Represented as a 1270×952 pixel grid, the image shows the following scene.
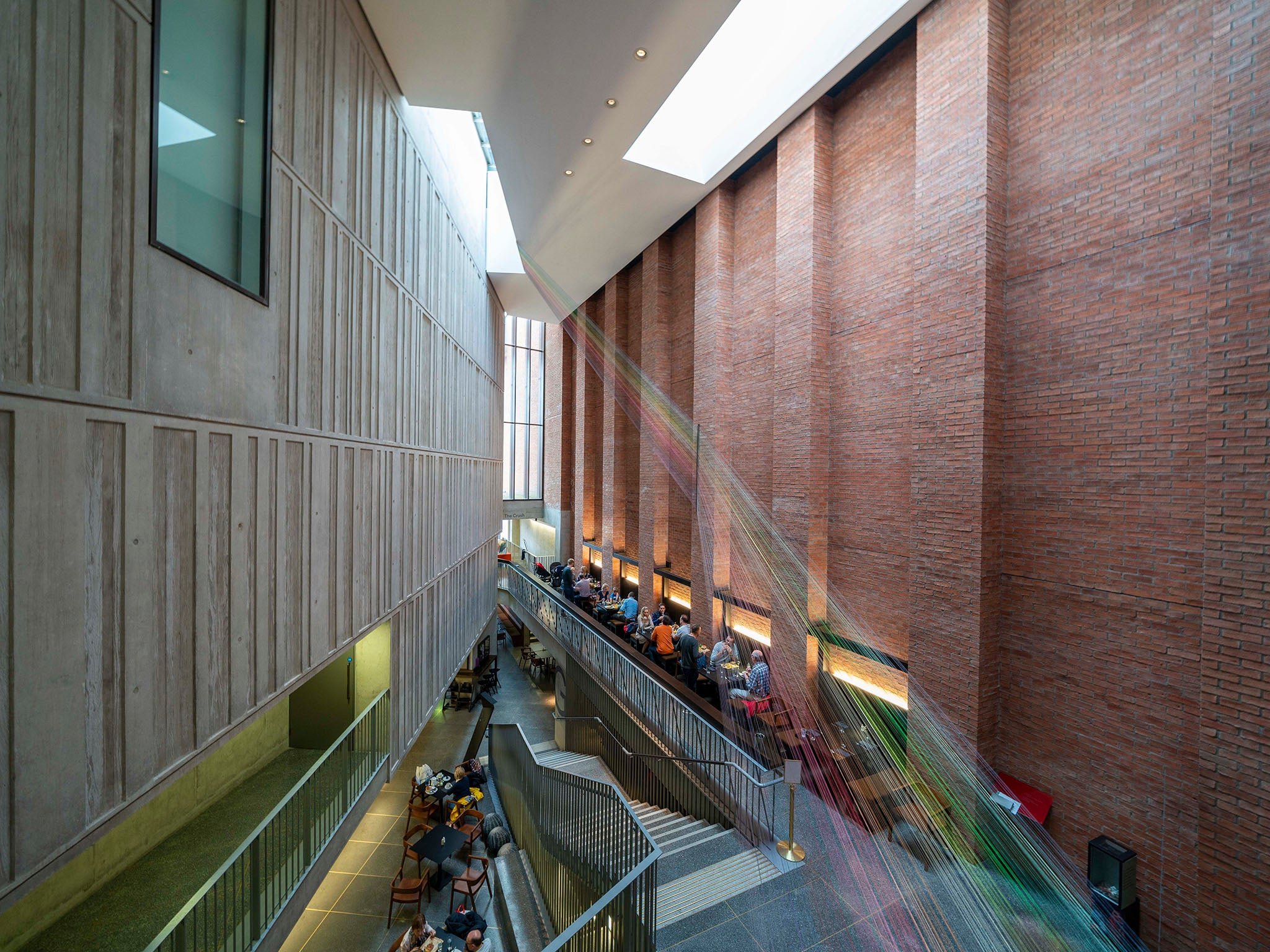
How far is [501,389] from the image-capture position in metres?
16.6

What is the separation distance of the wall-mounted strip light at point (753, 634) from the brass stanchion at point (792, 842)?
4.20 metres

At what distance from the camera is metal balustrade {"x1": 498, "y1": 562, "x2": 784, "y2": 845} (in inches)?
260

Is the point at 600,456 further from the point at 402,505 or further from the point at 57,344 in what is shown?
the point at 57,344

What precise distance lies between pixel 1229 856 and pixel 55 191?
351 inches

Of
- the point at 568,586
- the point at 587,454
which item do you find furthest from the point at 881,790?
the point at 587,454

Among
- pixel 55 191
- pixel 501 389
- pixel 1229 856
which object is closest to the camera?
pixel 55 191

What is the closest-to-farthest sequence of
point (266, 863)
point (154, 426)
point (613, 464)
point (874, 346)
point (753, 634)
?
point (154, 426) → point (266, 863) → point (874, 346) → point (753, 634) → point (613, 464)

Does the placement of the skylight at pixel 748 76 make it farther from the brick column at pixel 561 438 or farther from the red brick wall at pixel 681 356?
the brick column at pixel 561 438

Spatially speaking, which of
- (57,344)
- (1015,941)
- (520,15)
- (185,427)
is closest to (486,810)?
(1015,941)

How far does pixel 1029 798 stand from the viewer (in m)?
6.20

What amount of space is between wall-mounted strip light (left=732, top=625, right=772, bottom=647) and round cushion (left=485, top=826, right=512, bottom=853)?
5.67 metres

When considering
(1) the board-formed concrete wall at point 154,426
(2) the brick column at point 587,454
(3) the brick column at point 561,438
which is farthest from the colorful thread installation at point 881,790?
(3) the brick column at point 561,438

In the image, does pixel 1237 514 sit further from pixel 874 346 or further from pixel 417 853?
pixel 417 853

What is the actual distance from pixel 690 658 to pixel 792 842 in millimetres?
4463
